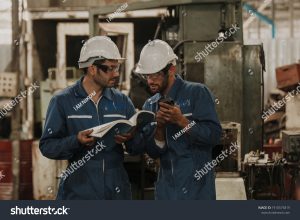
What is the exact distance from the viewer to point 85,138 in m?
3.93

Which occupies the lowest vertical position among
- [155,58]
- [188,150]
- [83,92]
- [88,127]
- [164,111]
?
[188,150]

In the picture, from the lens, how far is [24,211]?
4.39 meters

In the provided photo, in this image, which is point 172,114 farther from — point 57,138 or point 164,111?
point 57,138

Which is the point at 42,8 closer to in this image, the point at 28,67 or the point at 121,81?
the point at 28,67

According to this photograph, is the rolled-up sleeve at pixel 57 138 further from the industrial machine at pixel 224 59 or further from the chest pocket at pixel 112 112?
the industrial machine at pixel 224 59

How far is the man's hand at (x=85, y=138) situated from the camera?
3928 millimetres

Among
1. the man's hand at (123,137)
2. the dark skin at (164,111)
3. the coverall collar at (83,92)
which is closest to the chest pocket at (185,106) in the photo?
the dark skin at (164,111)

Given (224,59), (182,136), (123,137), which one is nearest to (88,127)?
(123,137)

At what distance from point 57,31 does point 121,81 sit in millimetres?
1319

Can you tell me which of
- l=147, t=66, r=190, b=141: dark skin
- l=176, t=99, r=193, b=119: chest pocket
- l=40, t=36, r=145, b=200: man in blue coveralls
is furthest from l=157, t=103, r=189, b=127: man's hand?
l=40, t=36, r=145, b=200: man in blue coveralls

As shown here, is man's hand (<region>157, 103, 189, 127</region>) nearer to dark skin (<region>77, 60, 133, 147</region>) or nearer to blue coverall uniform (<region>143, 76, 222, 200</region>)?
blue coverall uniform (<region>143, 76, 222, 200</region>)

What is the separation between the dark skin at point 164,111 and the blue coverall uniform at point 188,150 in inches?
1.9

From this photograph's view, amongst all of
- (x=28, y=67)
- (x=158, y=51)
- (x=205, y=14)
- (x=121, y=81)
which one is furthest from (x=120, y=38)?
(x=158, y=51)

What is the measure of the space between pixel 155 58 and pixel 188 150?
0.65 metres
